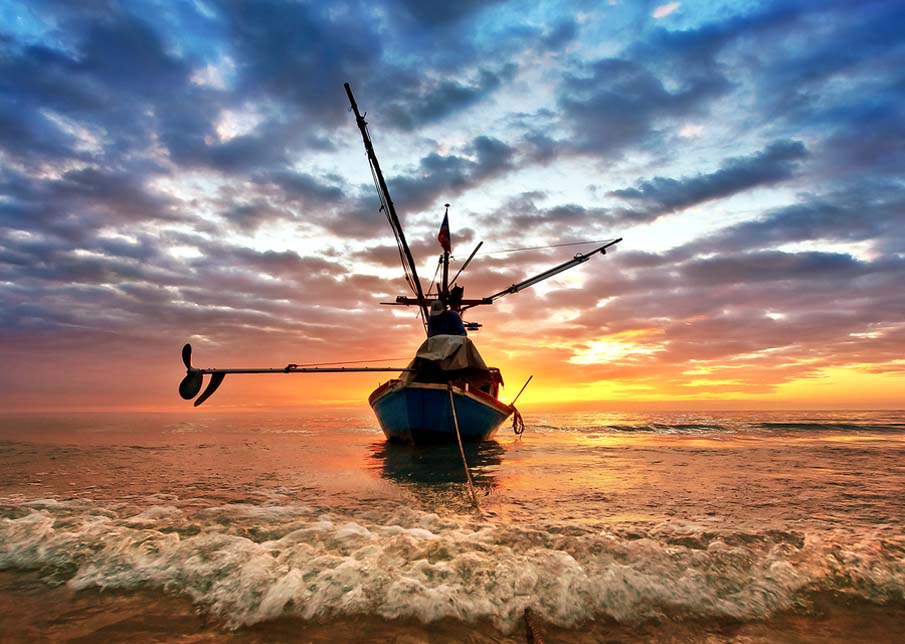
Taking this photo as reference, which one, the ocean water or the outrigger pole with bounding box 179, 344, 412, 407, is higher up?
the outrigger pole with bounding box 179, 344, 412, 407

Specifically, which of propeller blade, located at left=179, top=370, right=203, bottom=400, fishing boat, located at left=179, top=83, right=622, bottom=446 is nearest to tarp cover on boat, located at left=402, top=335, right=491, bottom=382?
fishing boat, located at left=179, top=83, right=622, bottom=446

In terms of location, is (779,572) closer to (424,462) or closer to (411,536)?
(411,536)

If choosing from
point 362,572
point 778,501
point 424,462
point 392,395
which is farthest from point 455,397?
point 362,572

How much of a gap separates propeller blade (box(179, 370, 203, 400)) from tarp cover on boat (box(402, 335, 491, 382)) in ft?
26.8

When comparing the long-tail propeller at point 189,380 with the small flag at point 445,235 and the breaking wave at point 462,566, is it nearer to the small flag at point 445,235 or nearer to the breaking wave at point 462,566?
the breaking wave at point 462,566

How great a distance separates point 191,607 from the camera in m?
4.01

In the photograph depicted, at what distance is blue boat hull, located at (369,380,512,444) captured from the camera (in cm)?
1964

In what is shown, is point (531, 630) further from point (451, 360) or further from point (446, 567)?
point (451, 360)

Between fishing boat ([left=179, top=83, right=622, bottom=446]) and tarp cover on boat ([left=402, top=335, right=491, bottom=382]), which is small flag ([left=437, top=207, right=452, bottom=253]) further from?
tarp cover on boat ([left=402, top=335, right=491, bottom=382])

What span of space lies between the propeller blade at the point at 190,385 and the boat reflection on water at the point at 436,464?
6100mm

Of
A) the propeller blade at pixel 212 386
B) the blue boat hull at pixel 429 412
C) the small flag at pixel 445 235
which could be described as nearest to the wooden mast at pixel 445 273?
the small flag at pixel 445 235

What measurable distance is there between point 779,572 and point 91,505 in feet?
35.9

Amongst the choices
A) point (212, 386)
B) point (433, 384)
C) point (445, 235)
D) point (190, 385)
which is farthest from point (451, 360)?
point (445, 235)

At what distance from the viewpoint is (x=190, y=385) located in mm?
13367
